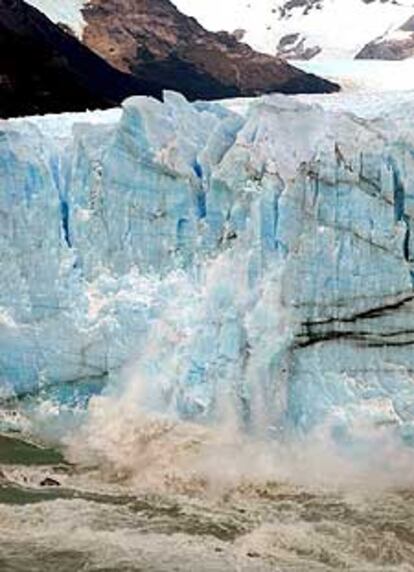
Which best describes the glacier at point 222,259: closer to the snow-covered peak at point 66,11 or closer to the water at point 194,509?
the water at point 194,509

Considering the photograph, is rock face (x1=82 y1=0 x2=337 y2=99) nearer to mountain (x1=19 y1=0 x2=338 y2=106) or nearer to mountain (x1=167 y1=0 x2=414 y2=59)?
mountain (x1=19 y1=0 x2=338 y2=106)

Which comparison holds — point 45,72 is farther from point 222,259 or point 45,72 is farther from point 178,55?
point 222,259

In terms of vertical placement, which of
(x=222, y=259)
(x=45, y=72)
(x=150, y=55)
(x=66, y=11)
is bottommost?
(x=222, y=259)

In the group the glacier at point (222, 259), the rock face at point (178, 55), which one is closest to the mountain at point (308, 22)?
the rock face at point (178, 55)

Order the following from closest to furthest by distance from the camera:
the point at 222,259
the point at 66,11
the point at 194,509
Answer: the point at 194,509 < the point at 222,259 < the point at 66,11

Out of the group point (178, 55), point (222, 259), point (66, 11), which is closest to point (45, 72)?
point (66, 11)

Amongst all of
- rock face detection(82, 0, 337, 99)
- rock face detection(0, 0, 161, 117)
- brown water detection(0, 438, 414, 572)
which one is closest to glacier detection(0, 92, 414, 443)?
brown water detection(0, 438, 414, 572)

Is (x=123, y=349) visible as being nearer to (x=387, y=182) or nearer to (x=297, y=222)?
(x=297, y=222)
